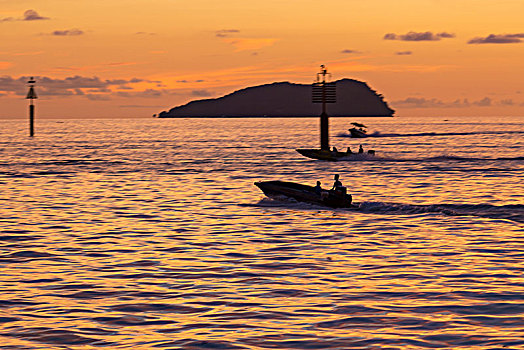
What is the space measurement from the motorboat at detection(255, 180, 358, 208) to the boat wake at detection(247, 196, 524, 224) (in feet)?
0.89

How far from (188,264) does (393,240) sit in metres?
9.38

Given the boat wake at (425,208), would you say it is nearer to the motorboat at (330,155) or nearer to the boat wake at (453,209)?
the boat wake at (453,209)

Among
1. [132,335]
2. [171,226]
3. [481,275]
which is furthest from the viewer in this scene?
[171,226]

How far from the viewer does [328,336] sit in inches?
595

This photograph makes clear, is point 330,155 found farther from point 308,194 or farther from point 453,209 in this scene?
point 453,209

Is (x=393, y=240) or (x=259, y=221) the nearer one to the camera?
(x=393, y=240)

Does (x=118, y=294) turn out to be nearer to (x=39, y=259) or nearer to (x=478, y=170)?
(x=39, y=259)

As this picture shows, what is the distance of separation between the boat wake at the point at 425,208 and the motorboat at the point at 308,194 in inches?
10.7

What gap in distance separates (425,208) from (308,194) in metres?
6.54

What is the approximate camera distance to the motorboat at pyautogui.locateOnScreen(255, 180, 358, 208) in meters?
41.5

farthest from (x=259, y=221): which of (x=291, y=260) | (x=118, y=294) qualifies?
(x=118, y=294)

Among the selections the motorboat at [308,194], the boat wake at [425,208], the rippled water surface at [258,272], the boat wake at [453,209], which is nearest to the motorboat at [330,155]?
the rippled water surface at [258,272]

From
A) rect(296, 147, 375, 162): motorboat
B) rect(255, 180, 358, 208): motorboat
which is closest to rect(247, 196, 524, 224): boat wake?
rect(255, 180, 358, 208): motorboat

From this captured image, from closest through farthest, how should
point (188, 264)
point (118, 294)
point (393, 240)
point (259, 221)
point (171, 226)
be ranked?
point (118, 294) < point (188, 264) < point (393, 240) < point (171, 226) < point (259, 221)
